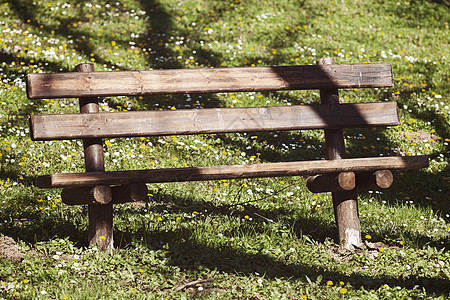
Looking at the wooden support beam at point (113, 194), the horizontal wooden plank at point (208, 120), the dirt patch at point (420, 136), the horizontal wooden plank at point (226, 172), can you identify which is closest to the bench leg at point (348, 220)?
the horizontal wooden plank at point (226, 172)

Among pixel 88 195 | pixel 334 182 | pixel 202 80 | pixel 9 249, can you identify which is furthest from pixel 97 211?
pixel 334 182

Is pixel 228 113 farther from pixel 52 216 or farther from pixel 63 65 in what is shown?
pixel 63 65

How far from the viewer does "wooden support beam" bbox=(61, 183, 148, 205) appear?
3.84 m

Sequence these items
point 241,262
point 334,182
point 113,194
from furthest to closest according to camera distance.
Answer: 1. point 334,182
2. point 241,262
3. point 113,194

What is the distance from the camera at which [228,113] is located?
423 centimetres

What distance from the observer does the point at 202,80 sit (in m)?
4.23

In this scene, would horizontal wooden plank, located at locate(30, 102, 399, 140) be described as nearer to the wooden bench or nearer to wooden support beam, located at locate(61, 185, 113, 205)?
the wooden bench

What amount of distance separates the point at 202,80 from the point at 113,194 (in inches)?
48.0

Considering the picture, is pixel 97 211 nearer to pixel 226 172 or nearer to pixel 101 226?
pixel 101 226

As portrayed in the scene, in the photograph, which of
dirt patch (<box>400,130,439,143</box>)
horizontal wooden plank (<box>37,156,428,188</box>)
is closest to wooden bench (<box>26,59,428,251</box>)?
horizontal wooden plank (<box>37,156,428,188</box>)

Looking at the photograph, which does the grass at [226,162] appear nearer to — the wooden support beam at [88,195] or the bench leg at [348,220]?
the bench leg at [348,220]

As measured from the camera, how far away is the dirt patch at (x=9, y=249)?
12.7ft

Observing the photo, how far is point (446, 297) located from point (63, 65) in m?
6.91

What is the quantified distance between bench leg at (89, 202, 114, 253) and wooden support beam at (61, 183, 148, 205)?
0.15m
